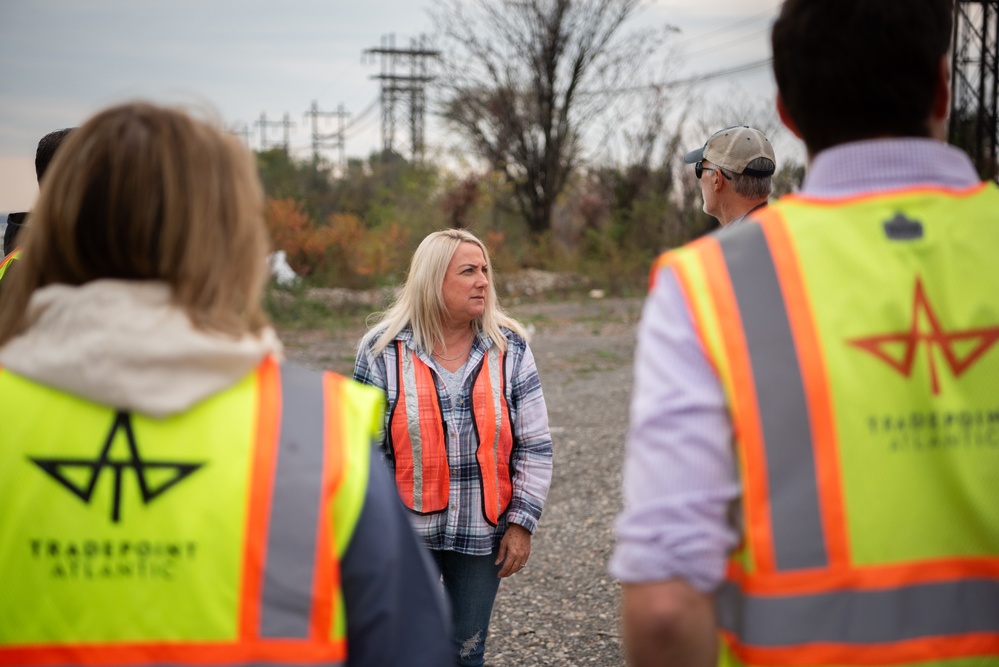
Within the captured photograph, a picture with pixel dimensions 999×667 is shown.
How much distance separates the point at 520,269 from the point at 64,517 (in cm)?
2444

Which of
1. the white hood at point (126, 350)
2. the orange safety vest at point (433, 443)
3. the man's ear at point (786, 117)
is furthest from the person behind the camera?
the orange safety vest at point (433, 443)

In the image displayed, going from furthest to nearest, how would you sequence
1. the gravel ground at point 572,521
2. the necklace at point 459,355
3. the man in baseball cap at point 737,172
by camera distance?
the gravel ground at point 572,521, the man in baseball cap at point 737,172, the necklace at point 459,355

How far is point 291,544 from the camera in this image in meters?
1.38

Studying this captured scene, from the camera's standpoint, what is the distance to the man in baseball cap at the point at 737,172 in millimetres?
3959

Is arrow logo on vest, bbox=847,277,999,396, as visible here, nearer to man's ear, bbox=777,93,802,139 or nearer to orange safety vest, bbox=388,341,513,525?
man's ear, bbox=777,93,802,139

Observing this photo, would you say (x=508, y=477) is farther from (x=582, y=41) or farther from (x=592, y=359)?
(x=582, y=41)

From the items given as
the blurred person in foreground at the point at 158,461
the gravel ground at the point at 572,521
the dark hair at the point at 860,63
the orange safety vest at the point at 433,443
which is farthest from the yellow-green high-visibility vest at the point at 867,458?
the gravel ground at the point at 572,521

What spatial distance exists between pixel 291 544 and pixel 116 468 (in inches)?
11.6

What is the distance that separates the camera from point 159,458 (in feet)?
4.47

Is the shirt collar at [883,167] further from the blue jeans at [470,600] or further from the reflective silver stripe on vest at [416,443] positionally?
the blue jeans at [470,600]

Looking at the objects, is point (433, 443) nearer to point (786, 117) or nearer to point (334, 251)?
point (786, 117)

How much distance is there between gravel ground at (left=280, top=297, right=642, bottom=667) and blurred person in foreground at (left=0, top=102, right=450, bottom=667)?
3223 millimetres

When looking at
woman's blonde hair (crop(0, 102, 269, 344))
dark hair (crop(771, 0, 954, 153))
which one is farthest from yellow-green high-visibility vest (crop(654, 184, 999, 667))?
woman's blonde hair (crop(0, 102, 269, 344))

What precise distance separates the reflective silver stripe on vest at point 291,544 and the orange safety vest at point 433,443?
183 cm
